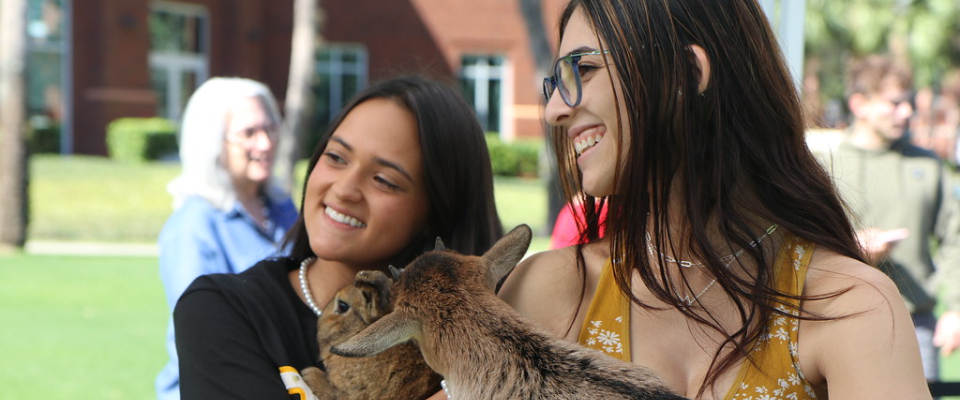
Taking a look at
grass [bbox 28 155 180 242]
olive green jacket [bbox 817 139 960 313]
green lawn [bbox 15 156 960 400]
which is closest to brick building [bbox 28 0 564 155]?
grass [bbox 28 155 180 242]

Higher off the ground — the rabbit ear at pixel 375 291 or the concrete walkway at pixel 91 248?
the rabbit ear at pixel 375 291

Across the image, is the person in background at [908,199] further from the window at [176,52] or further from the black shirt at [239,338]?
the window at [176,52]

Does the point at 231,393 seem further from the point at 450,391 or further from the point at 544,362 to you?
the point at 544,362

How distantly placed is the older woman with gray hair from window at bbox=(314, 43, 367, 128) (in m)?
30.2

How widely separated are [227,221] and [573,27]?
335 cm

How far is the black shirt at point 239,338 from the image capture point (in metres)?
2.65

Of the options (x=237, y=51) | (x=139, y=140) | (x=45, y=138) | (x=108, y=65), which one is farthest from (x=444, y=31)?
(x=45, y=138)

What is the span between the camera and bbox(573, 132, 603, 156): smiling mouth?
7.89 ft

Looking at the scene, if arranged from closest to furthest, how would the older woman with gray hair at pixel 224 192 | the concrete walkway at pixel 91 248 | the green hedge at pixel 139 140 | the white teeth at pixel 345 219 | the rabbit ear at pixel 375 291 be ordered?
the rabbit ear at pixel 375 291 < the white teeth at pixel 345 219 < the older woman with gray hair at pixel 224 192 < the concrete walkway at pixel 91 248 < the green hedge at pixel 139 140

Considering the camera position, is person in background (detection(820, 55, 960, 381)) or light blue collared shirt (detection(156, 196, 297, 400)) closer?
light blue collared shirt (detection(156, 196, 297, 400))

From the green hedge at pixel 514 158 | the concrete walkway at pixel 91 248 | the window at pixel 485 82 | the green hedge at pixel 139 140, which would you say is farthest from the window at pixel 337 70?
the concrete walkway at pixel 91 248

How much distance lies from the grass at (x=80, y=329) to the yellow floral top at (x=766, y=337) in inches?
257

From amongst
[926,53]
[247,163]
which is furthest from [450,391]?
[926,53]

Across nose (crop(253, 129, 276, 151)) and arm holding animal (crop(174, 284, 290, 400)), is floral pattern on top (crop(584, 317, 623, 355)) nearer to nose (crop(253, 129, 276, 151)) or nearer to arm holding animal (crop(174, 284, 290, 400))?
arm holding animal (crop(174, 284, 290, 400))
